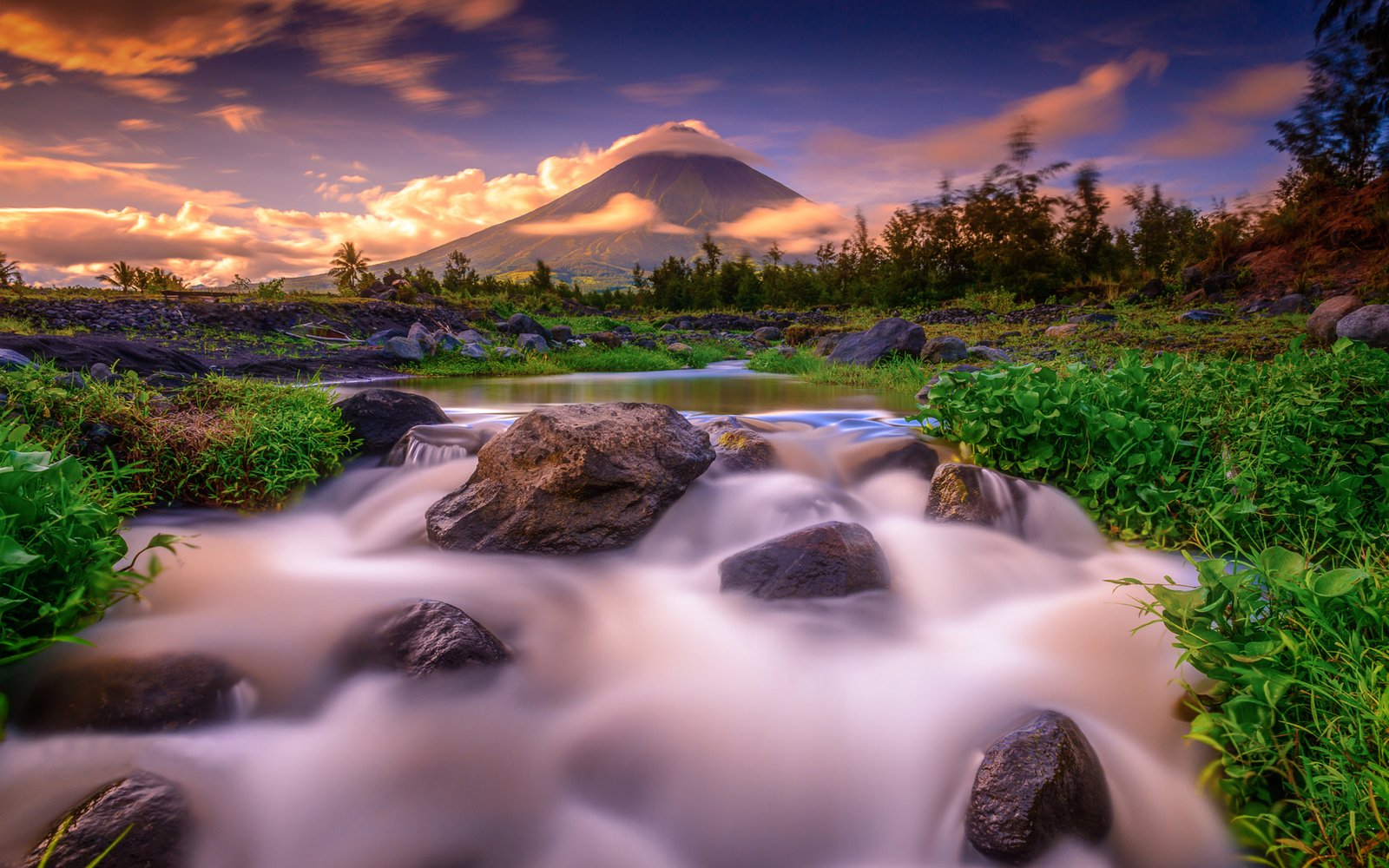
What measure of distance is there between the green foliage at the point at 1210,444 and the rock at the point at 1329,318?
5589 mm

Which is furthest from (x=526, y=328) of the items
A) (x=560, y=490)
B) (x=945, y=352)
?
(x=560, y=490)

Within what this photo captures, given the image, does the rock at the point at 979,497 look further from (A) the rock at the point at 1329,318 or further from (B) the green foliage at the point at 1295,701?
(A) the rock at the point at 1329,318

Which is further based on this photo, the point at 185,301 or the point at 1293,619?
the point at 185,301

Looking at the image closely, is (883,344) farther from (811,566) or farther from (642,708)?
(642,708)

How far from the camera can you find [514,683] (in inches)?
107

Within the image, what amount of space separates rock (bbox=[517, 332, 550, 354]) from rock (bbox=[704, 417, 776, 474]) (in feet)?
36.1

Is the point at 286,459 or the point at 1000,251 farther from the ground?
the point at 1000,251

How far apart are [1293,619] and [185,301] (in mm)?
17385

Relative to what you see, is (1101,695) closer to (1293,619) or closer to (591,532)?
(1293,619)

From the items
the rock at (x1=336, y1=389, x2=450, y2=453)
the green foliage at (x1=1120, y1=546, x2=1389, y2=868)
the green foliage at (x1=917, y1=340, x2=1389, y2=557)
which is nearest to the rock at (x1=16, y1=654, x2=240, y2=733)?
the rock at (x1=336, y1=389, x2=450, y2=453)

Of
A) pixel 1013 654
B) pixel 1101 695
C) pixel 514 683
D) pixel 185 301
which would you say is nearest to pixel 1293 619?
pixel 1101 695

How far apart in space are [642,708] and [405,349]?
1197 cm

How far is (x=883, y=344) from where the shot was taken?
38.8ft

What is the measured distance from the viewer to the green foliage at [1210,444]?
11.0 ft
